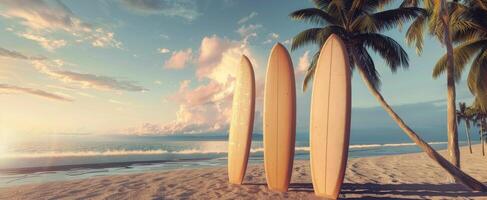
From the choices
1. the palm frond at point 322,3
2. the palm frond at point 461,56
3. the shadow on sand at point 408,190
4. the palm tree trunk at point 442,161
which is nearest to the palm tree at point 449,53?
the palm tree trunk at point 442,161

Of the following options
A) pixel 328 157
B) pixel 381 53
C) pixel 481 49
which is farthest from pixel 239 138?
pixel 481 49

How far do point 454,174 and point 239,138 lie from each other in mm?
4548

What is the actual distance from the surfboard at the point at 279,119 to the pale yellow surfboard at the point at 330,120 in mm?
509

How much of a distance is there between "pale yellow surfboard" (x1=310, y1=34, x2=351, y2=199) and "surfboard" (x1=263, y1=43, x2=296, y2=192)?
509 millimetres

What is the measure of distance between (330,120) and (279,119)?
1085 mm

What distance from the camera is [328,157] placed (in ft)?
17.8

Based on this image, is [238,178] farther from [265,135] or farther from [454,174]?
[454,174]

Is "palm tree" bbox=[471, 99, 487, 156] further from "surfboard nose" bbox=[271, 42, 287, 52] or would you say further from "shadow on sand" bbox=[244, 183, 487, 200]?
"surfboard nose" bbox=[271, 42, 287, 52]

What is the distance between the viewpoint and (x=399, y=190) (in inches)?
233

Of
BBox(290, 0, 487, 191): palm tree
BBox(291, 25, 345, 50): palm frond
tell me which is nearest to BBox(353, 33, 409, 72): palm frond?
BBox(290, 0, 487, 191): palm tree

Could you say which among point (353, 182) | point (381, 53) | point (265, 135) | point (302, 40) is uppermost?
point (302, 40)

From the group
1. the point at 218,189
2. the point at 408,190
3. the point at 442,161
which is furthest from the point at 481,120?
the point at 218,189

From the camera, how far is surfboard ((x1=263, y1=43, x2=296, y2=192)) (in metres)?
5.96

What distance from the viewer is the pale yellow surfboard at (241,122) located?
656 cm
